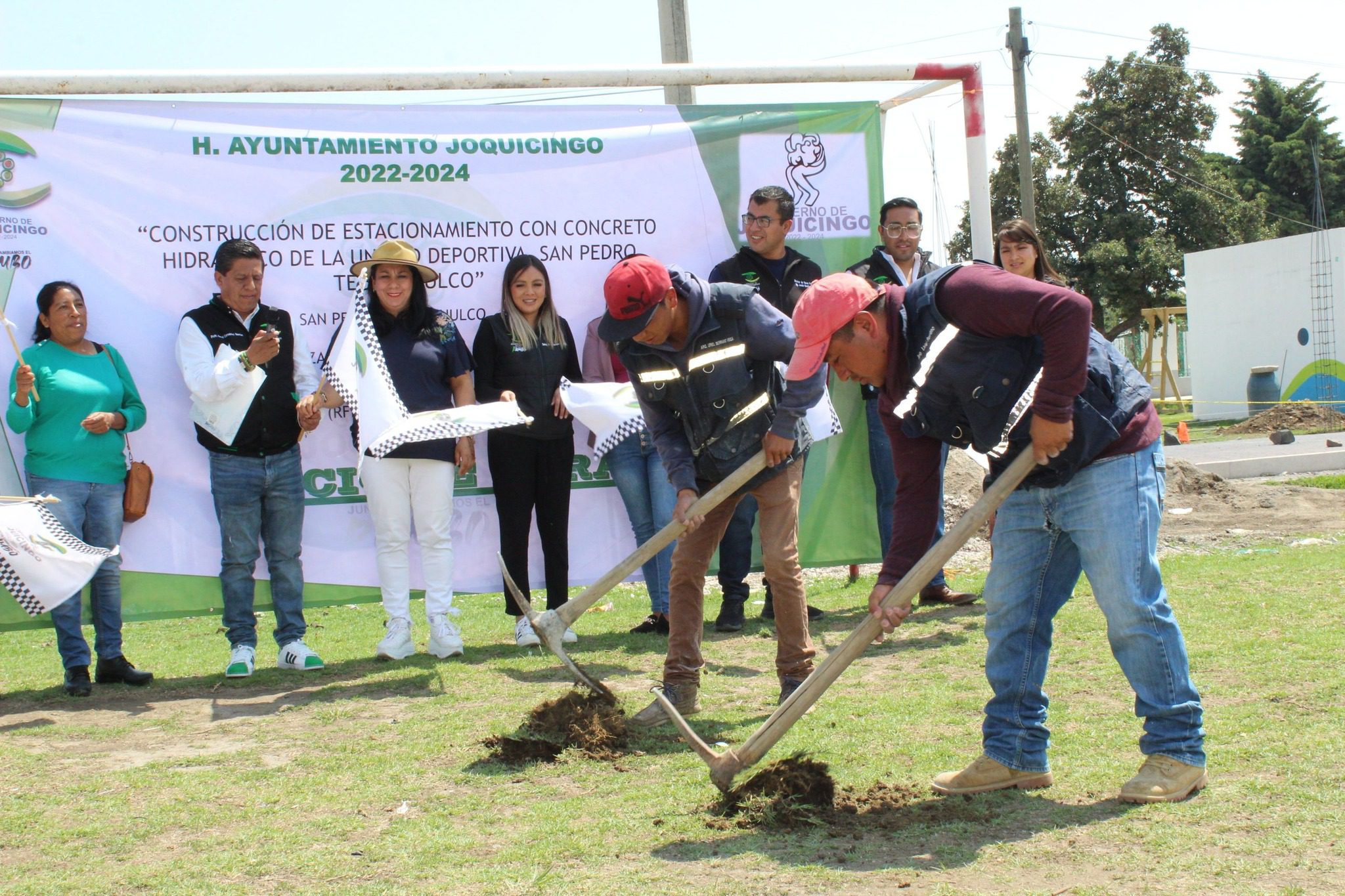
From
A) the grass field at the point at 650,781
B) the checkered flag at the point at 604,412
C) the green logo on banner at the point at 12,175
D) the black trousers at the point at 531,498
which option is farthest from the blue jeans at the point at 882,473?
the green logo on banner at the point at 12,175

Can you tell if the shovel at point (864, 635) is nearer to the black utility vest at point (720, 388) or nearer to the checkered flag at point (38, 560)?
the black utility vest at point (720, 388)

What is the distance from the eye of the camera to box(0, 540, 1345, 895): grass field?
10.6ft

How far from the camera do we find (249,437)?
20.8ft

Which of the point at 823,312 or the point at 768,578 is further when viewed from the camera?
the point at 768,578

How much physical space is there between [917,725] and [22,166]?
17.6 feet

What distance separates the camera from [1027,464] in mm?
3555

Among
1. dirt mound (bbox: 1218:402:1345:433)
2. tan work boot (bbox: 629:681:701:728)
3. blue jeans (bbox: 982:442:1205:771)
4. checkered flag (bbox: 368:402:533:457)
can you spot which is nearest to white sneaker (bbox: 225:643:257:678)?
checkered flag (bbox: 368:402:533:457)

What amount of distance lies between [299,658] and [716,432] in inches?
112

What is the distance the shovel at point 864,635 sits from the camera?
141 inches

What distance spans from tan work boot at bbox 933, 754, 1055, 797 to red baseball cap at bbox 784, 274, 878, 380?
4.57ft

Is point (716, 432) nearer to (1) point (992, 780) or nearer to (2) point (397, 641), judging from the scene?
(1) point (992, 780)

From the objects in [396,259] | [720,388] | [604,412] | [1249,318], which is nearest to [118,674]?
[396,259]

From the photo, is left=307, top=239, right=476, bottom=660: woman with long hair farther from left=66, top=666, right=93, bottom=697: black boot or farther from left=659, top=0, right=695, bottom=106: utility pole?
left=659, top=0, right=695, bottom=106: utility pole

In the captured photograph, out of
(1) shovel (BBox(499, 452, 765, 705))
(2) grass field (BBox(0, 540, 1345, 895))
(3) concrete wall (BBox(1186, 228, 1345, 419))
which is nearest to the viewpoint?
(2) grass field (BBox(0, 540, 1345, 895))
